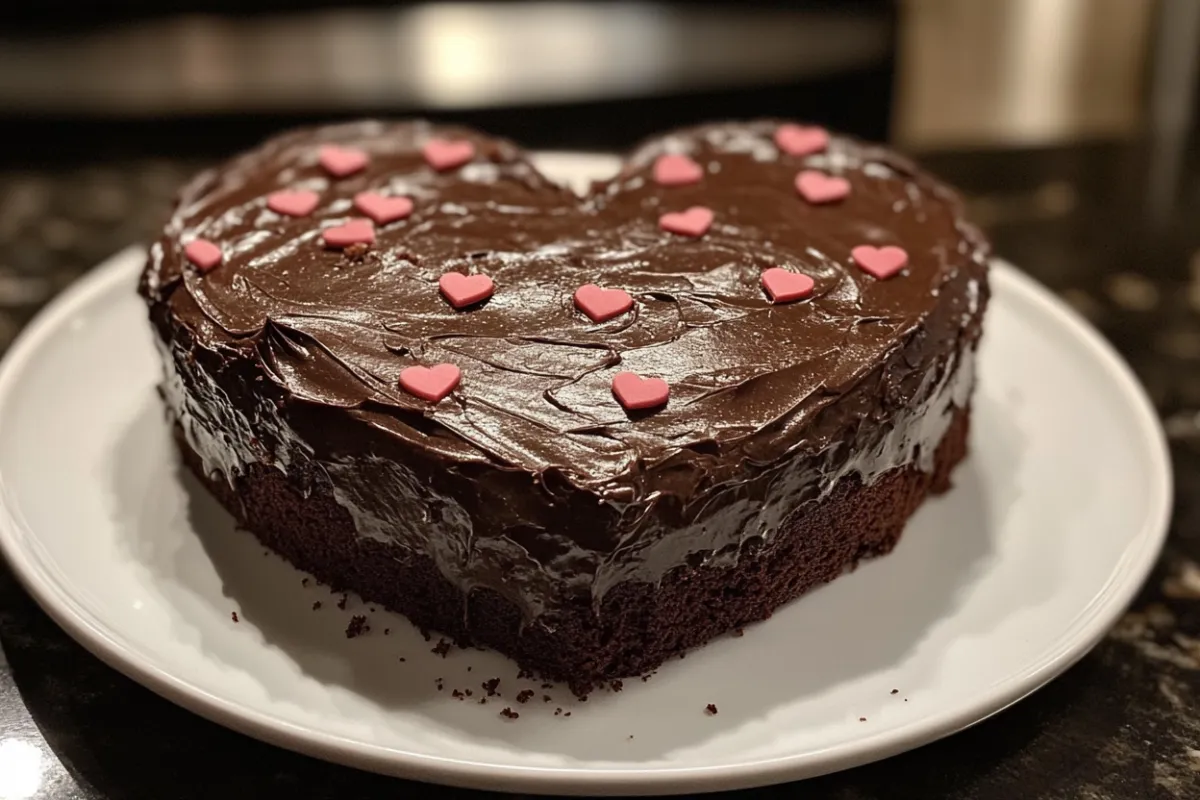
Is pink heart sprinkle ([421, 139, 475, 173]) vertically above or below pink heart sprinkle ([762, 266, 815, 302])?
above

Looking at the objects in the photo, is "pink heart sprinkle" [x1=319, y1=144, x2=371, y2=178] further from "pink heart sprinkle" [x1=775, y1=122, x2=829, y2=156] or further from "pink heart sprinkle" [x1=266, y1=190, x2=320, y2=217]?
"pink heart sprinkle" [x1=775, y1=122, x2=829, y2=156]

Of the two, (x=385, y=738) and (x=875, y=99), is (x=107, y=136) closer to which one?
(x=875, y=99)

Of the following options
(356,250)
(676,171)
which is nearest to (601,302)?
(356,250)

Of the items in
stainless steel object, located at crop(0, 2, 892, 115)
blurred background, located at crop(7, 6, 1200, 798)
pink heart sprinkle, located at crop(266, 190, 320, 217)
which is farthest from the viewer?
stainless steel object, located at crop(0, 2, 892, 115)

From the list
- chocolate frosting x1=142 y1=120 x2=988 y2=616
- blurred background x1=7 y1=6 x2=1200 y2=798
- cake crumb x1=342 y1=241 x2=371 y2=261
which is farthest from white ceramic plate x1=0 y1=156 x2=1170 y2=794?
cake crumb x1=342 y1=241 x2=371 y2=261

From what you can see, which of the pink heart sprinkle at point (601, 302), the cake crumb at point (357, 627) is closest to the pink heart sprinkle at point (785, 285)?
the pink heart sprinkle at point (601, 302)

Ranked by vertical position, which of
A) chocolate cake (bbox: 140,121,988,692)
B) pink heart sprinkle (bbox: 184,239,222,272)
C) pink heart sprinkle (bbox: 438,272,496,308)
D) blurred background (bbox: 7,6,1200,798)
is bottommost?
blurred background (bbox: 7,6,1200,798)

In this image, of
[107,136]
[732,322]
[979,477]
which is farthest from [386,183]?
[107,136]
